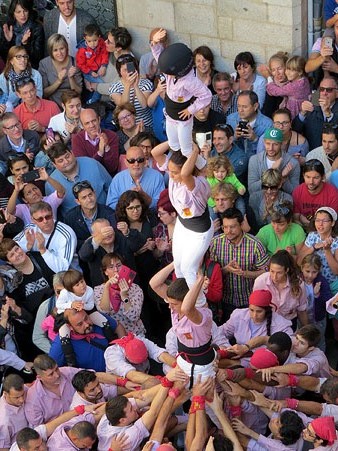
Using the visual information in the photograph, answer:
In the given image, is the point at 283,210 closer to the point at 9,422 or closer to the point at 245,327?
the point at 245,327

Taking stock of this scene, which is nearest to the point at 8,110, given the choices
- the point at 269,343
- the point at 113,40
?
the point at 113,40

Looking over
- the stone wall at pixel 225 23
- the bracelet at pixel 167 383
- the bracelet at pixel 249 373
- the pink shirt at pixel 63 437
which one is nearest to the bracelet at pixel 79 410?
the pink shirt at pixel 63 437

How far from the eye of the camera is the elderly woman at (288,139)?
10.6m

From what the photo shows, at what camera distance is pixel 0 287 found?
9305mm

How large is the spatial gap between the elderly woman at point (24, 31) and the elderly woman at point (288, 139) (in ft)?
11.5

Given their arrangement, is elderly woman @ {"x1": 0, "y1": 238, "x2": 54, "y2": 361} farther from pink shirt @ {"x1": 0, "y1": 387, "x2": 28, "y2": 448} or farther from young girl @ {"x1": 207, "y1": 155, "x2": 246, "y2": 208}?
young girl @ {"x1": 207, "y1": 155, "x2": 246, "y2": 208}

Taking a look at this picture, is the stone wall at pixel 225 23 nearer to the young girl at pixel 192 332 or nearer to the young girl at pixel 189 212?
the young girl at pixel 189 212

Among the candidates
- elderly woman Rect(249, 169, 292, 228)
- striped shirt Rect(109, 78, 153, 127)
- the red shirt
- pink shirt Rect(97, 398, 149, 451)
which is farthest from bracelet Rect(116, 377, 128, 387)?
striped shirt Rect(109, 78, 153, 127)

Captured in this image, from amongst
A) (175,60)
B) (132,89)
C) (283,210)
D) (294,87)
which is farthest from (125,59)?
(175,60)

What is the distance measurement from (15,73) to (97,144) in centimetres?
176

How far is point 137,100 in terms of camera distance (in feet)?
38.4

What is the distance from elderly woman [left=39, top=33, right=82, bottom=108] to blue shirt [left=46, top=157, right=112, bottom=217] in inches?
77.0

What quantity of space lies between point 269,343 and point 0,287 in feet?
8.56

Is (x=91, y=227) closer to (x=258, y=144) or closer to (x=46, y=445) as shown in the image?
(x=258, y=144)
